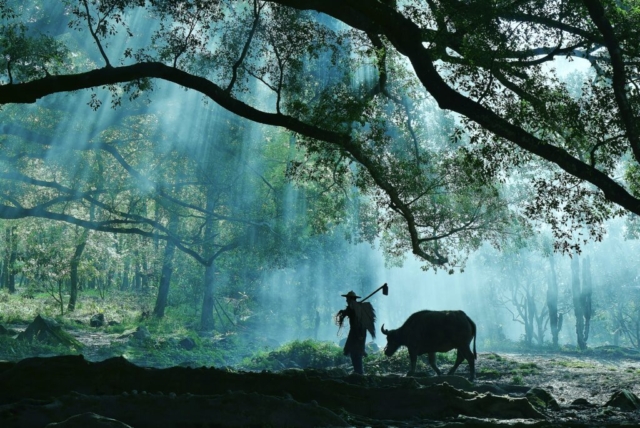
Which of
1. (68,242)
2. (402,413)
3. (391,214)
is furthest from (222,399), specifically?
(68,242)

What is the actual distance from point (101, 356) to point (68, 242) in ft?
59.3

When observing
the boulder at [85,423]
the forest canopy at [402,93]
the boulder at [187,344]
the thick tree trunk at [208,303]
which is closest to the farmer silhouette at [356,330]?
the forest canopy at [402,93]

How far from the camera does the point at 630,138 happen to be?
10.1 metres

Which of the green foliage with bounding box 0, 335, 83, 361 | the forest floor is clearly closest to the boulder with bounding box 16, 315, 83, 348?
the green foliage with bounding box 0, 335, 83, 361

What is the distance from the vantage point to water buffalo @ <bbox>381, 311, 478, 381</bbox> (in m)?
17.7

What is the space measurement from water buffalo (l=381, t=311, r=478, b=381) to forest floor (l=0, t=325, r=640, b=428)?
11.6 ft

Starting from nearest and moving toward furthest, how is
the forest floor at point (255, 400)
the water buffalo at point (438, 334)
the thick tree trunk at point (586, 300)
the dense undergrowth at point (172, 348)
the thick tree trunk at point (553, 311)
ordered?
1. the forest floor at point (255, 400)
2. the water buffalo at point (438, 334)
3. the dense undergrowth at point (172, 348)
4. the thick tree trunk at point (586, 300)
5. the thick tree trunk at point (553, 311)

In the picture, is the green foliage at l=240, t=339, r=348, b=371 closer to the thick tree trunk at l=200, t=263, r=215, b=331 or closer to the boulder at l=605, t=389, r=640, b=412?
the boulder at l=605, t=389, r=640, b=412

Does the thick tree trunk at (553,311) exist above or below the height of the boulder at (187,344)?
above

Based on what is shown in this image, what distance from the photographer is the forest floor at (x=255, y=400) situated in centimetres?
748

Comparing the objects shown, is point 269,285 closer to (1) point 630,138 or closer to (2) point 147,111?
(2) point 147,111

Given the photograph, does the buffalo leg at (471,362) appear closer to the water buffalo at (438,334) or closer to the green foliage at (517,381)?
the water buffalo at (438,334)

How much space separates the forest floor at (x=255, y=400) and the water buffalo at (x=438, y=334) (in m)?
3.52

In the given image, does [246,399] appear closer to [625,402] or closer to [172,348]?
[625,402]
